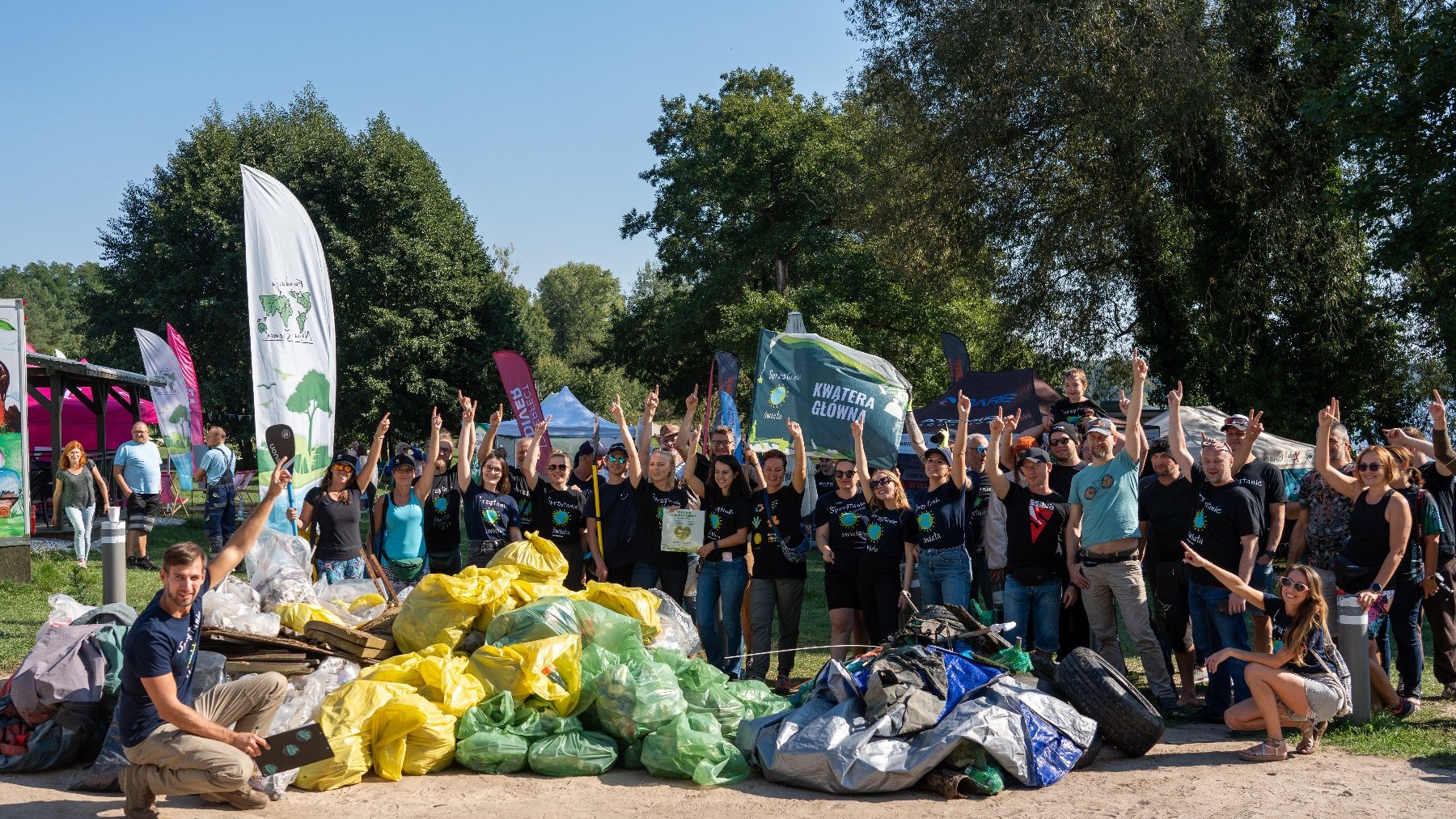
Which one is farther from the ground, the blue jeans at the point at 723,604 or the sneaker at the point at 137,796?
the blue jeans at the point at 723,604

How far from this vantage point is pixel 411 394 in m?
33.8

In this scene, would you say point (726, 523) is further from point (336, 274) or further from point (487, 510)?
point (336, 274)

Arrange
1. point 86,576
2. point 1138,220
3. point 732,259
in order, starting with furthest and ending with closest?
point 732,259 → point 1138,220 → point 86,576

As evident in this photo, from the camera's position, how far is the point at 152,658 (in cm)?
471

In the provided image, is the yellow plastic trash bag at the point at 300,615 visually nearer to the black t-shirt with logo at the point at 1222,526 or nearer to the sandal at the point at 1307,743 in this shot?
the black t-shirt with logo at the point at 1222,526

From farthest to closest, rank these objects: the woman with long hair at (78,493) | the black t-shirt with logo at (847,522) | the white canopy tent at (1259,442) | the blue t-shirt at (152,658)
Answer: the white canopy tent at (1259,442) → the woman with long hair at (78,493) → the black t-shirt with logo at (847,522) → the blue t-shirt at (152,658)

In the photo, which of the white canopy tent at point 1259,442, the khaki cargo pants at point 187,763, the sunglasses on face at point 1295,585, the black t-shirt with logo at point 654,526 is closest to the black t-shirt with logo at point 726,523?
the black t-shirt with logo at point 654,526

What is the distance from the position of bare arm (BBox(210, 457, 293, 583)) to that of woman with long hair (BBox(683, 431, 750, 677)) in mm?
3302

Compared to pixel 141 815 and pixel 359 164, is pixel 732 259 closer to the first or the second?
pixel 359 164

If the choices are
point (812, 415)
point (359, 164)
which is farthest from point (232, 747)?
point (359, 164)

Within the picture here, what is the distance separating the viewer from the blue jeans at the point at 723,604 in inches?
319

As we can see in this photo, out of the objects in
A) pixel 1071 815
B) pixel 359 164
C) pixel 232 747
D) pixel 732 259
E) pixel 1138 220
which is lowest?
pixel 1071 815

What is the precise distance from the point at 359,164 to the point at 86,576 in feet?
78.8

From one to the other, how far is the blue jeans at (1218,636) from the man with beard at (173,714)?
5452 millimetres
